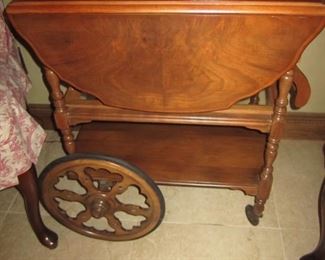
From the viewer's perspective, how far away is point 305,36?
0.75m

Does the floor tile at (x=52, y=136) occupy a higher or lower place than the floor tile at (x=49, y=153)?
higher

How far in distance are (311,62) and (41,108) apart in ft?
3.94

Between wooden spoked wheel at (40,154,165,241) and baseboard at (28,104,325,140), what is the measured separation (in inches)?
23.7

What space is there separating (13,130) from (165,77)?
0.42m

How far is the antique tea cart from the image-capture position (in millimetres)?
744

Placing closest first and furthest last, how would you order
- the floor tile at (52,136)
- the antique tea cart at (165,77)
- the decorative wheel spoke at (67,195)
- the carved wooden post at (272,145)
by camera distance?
the antique tea cart at (165,77) < the carved wooden post at (272,145) < the decorative wheel spoke at (67,195) < the floor tile at (52,136)

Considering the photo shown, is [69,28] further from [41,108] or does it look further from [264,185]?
[41,108]

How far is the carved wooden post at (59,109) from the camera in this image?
95 centimetres

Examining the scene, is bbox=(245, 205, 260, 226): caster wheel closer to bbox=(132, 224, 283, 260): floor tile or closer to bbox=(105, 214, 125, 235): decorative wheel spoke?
bbox=(132, 224, 283, 260): floor tile

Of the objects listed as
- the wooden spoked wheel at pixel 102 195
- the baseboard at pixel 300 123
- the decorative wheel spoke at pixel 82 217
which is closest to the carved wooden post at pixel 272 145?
the wooden spoked wheel at pixel 102 195

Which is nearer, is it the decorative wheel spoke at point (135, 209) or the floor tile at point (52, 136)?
the decorative wheel spoke at point (135, 209)

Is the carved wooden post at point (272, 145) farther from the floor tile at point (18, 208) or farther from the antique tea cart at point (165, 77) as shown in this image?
the floor tile at point (18, 208)

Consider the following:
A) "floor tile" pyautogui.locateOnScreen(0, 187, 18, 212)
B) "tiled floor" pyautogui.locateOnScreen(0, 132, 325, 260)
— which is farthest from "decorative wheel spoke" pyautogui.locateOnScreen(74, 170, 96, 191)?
"floor tile" pyautogui.locateOnScreen(0, 187, 18, 212)

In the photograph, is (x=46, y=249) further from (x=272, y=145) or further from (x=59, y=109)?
(x=272, y=145)
